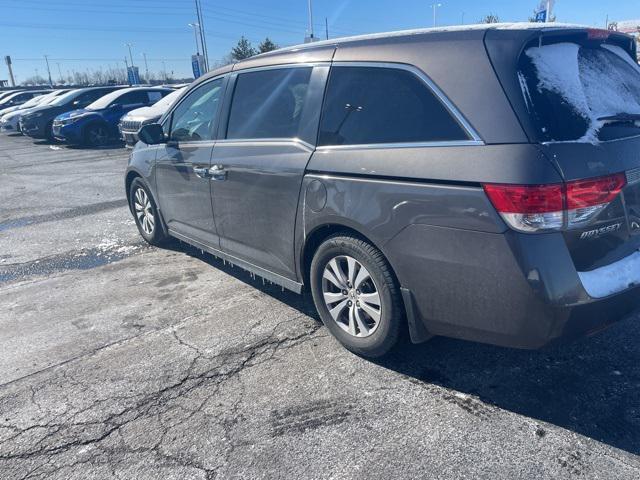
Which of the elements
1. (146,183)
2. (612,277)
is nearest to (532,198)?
(612,277)

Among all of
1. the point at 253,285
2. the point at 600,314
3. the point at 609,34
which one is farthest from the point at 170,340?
the point at 609,34

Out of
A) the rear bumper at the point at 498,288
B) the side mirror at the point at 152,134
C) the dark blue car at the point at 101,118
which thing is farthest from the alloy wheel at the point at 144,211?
the dark blue car at the point at 101,118

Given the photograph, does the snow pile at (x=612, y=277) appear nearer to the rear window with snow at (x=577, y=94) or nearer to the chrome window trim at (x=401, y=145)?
the rear window with snow at (x=577, y=94)

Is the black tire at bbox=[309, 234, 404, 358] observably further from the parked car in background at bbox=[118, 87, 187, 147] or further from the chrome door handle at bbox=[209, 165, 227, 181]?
the parked car in background at bbox=[118, 87, 187, 147]

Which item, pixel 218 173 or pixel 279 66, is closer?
pixel 279 66

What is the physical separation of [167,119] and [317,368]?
3.10 meters

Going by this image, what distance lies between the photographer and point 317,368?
325cm

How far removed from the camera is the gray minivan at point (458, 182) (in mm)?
2393

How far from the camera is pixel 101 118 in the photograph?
57.5 ft

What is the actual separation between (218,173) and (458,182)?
7.27ft

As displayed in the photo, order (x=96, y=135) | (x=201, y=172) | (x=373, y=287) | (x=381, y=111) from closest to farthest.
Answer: (x=381, y=111)
(x=373, y=287)
(x=201, y=172)
(x=96, y=135)

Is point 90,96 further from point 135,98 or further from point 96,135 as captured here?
point 135,98

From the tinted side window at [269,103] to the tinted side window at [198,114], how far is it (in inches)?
12.6

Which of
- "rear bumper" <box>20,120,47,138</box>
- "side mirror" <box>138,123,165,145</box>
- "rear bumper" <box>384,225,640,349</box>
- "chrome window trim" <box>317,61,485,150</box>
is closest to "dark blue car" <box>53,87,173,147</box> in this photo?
"rear bumper" <box>20,120,47,138</box>
